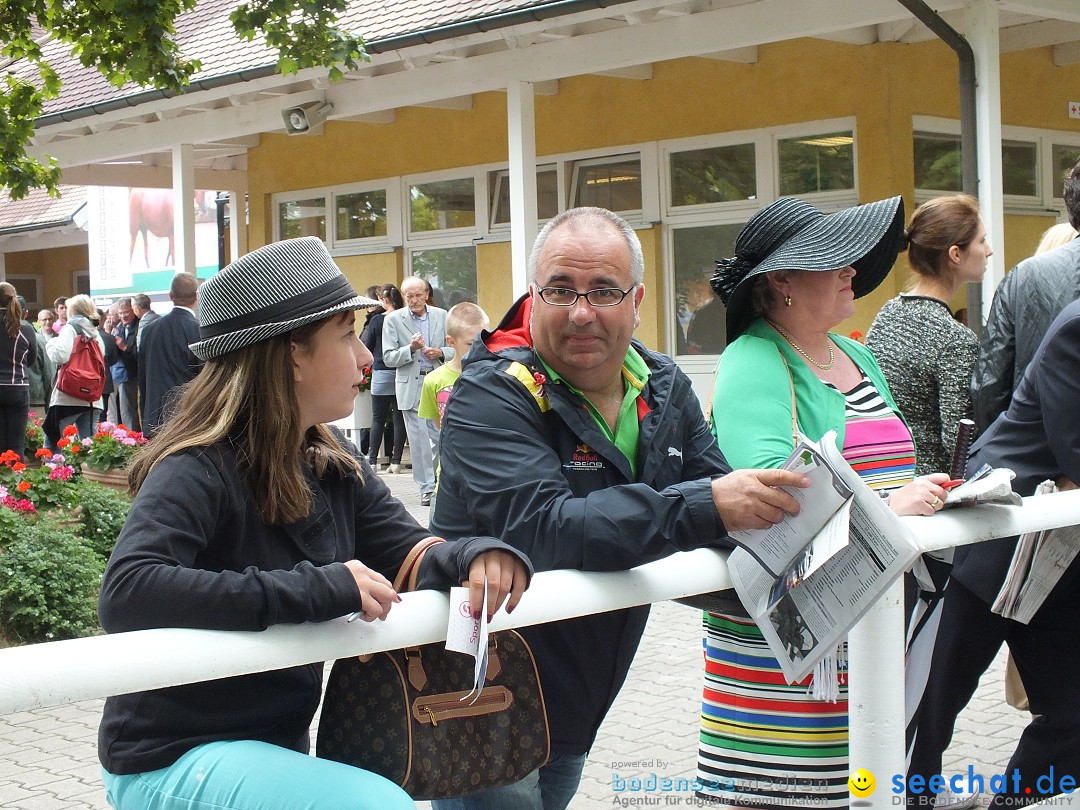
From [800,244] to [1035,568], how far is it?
0.92 m

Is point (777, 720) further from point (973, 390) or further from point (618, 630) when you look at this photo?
point (973, 390)

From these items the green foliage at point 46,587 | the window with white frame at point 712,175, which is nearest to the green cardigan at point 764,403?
the green foliage at point 46,587

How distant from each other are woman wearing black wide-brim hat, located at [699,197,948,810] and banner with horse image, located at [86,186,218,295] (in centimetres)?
2514

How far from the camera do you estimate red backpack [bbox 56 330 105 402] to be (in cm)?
1325

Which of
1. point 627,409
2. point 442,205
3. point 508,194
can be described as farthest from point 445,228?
point 627,409

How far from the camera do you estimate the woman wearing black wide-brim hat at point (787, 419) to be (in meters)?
2.74

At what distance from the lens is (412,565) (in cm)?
228

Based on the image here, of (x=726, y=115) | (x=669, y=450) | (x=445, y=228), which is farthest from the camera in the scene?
(x=445, y=228)

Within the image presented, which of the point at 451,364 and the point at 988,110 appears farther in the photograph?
the point at 451,364

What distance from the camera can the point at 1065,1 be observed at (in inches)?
390

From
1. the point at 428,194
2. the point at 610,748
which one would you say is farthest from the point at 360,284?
the point at 610,748

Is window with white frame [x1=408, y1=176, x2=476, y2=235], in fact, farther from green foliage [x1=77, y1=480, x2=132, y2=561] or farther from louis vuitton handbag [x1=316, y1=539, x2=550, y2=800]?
louis vuitton handbag [x1=316, y1=539, x2=550, y2=800]

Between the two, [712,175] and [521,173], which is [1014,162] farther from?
[521,173]

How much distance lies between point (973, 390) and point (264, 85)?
407 inches
